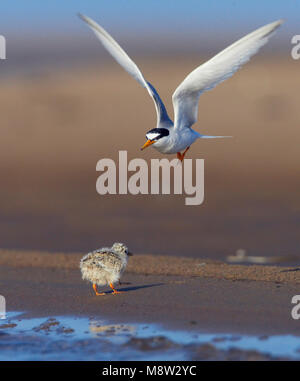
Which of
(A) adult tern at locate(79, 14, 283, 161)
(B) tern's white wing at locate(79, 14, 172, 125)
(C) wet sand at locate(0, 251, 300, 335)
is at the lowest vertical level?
(C) wet sand at locate(0, 251, 300, 335)

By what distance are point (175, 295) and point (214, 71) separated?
223 centimetres

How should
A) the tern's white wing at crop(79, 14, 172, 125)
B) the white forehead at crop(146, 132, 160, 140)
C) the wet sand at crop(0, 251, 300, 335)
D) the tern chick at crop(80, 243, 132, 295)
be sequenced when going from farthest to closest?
Result: the tern's white wing at crop(79, 14, 172, 125) → the tern chick at crop(80, 243, 132, 295) → the white forehead at crop(146, 132, 160, 140) → the wet sand at crop(0, 251, 300, 335)

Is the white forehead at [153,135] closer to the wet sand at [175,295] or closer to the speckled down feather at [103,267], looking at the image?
the speckled down feather at [103,267]

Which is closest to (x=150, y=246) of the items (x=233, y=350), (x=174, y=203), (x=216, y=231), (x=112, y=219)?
(x=216, y=231)

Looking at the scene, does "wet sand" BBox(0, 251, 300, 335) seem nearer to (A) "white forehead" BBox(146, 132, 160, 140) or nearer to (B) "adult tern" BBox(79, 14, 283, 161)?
(B) "adult tern" BBox(79, 14, 283, 161)

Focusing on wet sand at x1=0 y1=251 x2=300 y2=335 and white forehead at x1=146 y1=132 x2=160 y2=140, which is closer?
wet sand at x1=0 y1=251 x2=300 y2=335

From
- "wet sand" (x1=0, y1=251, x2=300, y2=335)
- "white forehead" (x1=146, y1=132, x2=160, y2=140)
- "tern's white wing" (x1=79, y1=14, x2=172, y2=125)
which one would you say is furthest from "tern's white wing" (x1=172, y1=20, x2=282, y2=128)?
"wet sand" (x1=0, y1=251, x2=300, y2=335)

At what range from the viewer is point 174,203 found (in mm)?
16047

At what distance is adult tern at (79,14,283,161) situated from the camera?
26.3 ft

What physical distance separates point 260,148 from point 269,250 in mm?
8302

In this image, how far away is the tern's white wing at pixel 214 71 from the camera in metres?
7.95

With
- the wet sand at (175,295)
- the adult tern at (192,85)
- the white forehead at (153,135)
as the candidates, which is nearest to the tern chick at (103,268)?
the wet sand at (175,295)

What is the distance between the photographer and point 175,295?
25.9 feet

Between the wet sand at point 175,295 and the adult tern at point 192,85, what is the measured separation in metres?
1.33
